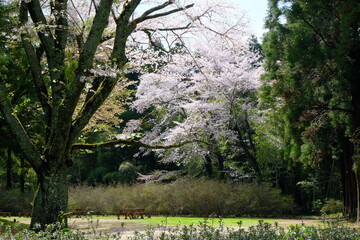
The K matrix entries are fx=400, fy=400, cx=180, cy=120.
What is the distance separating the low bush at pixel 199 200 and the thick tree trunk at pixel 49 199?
382 inches

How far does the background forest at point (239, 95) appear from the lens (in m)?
9.84

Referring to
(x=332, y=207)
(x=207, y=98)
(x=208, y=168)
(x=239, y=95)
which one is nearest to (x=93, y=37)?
(x=332, y=207)

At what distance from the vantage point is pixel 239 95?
20.2 meters

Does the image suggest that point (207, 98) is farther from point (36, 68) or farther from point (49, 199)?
point (49, 199)

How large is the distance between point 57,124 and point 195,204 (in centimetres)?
1074

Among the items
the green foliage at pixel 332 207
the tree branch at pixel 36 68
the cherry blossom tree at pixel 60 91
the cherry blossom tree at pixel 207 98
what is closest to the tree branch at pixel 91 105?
the cherry blossom tree at pixel 60 91

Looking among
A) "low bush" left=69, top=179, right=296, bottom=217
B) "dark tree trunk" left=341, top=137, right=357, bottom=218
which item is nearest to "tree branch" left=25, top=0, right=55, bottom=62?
"dark tree trunk" left=341, top=137, right=357, bottom=218

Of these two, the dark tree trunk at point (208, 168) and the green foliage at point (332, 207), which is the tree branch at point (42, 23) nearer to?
the green foliage at point (332, 207)

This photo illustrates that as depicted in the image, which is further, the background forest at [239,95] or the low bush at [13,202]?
the low bush at [13,202]

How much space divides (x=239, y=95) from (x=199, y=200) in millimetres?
6054

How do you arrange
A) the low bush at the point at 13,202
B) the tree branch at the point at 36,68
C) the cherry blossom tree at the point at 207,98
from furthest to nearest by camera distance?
the low bush at the point at 13,202
the cherry blossom tree at the point at 207,98
the tree branch at the point at 36,68

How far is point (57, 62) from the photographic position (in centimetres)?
815

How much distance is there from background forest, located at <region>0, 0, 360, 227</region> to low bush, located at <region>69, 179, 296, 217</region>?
0.29 m

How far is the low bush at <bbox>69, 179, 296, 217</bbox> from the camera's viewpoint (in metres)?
16.6
